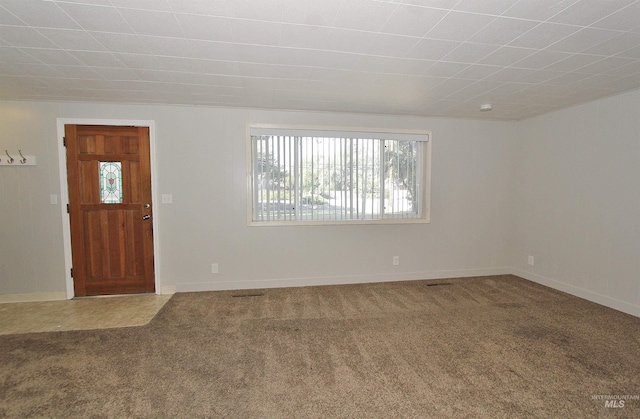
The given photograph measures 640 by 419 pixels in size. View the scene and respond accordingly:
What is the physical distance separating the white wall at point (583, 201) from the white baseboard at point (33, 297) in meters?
6.26

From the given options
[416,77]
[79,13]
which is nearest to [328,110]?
[416,77]

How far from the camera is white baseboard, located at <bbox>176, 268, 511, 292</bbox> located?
387 cm

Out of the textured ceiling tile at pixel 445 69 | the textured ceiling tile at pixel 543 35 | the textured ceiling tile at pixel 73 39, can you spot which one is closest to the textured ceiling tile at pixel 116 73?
the textured ceiling tile at pixel 73 39

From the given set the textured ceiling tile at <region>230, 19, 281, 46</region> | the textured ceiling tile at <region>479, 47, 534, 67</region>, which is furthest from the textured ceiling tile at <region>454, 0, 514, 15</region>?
the textured ceiling tile at <region>230, 19, 281, 46</region>

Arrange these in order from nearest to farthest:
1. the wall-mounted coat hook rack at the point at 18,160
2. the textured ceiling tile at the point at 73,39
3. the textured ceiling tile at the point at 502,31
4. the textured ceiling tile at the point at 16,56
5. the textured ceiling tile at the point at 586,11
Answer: the textured ceiling tile at the point at 586,11 < the textured ceiling tile at the point at 502,31 < the textured ceiling tile at the point at 73,39 < the textured ceiling tile at the point at 16,56 < the wall-mounted coat hook rack at the point at 18,160

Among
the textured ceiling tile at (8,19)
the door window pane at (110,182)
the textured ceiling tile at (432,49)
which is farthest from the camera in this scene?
the door window pane at (110,182)

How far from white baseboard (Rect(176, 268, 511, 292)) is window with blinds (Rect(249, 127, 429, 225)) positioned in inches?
31.4

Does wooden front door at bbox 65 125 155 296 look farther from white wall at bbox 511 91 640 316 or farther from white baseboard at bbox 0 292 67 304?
white wall at bbox 511 91 640 316

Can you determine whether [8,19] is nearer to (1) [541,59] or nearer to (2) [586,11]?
(2) [586,11]

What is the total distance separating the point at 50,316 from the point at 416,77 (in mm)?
4448

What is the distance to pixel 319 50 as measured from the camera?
2.22 meters

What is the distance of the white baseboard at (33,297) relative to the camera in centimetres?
350

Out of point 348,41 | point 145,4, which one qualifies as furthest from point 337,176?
point 145,4

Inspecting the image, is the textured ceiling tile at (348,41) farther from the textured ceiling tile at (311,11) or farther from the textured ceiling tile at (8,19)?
the textured ceiling tile at (8,19)
